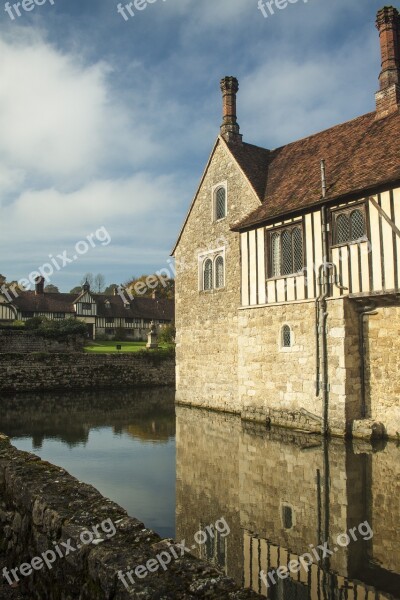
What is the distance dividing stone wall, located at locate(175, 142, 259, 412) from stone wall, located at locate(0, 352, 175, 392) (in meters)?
8.43

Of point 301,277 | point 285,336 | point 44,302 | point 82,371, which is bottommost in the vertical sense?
point 82,371

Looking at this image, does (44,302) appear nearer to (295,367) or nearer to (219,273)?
(219,273)

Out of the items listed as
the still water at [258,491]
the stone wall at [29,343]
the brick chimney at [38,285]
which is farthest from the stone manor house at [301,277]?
the brick chimney at [38,285]

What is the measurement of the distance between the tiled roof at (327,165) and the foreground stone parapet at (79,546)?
926 centimetres

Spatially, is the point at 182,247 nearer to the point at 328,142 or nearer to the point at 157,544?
the point at 328,142

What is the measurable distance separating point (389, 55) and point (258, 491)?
12.4 metres

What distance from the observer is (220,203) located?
17.0m

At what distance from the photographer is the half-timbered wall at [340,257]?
10.7m

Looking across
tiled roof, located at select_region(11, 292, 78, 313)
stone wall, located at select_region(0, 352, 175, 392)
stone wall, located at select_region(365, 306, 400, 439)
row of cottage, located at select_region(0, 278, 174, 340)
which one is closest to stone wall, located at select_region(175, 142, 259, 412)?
stone wall, located at select_region(365, 306, 400, 439)

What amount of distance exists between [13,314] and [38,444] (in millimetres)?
42886

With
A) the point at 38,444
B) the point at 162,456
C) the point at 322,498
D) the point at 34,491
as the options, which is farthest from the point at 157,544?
the point at 38,444

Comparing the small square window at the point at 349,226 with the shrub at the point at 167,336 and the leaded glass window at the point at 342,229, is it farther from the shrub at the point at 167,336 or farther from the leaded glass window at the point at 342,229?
the shrub at the point at 167,336

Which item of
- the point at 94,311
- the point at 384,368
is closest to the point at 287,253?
the point at 384,368

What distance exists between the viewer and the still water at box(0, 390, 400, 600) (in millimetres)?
4910
